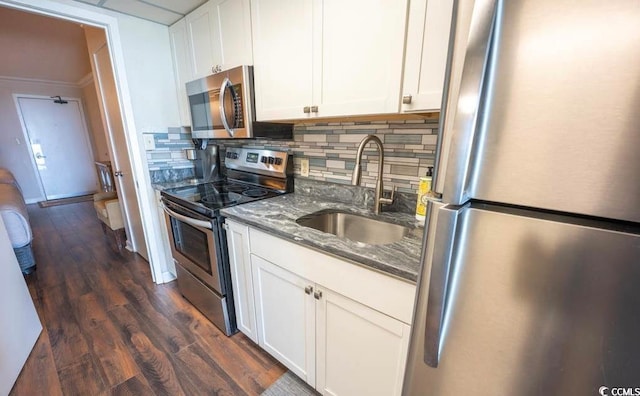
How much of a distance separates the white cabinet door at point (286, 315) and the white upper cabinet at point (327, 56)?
0.81 meters

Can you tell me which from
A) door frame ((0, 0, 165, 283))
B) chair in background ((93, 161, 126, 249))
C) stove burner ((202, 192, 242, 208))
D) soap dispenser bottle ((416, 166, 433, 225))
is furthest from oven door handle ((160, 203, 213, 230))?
chair in background ((93, 161, 126, 249))

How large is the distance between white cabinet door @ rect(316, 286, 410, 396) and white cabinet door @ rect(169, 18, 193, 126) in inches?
76.6

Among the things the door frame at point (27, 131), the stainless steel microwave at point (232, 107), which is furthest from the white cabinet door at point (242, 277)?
the door frame at point (27, 131)

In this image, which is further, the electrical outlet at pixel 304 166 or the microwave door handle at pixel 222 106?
the electrical outlet at pixel 304 166

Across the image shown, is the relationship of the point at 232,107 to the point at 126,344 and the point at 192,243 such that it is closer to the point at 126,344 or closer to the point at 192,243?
the point at 192,243

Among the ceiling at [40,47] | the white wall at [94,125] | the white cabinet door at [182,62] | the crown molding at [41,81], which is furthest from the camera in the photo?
the white wall at [94,125]

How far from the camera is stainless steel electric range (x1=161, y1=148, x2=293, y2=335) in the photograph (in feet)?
5.10

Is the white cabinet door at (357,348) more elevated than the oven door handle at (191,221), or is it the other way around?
the oven door handle at (191,221)

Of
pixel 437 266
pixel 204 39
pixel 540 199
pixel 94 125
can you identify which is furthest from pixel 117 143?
pixel 94 125

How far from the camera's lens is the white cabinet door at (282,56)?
1.23 metres

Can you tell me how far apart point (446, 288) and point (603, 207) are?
0.29 m

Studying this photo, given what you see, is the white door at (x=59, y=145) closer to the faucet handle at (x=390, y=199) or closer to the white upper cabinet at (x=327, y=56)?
the white upper cabinet at (x=327, y=56)

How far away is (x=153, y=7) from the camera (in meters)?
1.75

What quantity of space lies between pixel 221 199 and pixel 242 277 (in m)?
0.53
